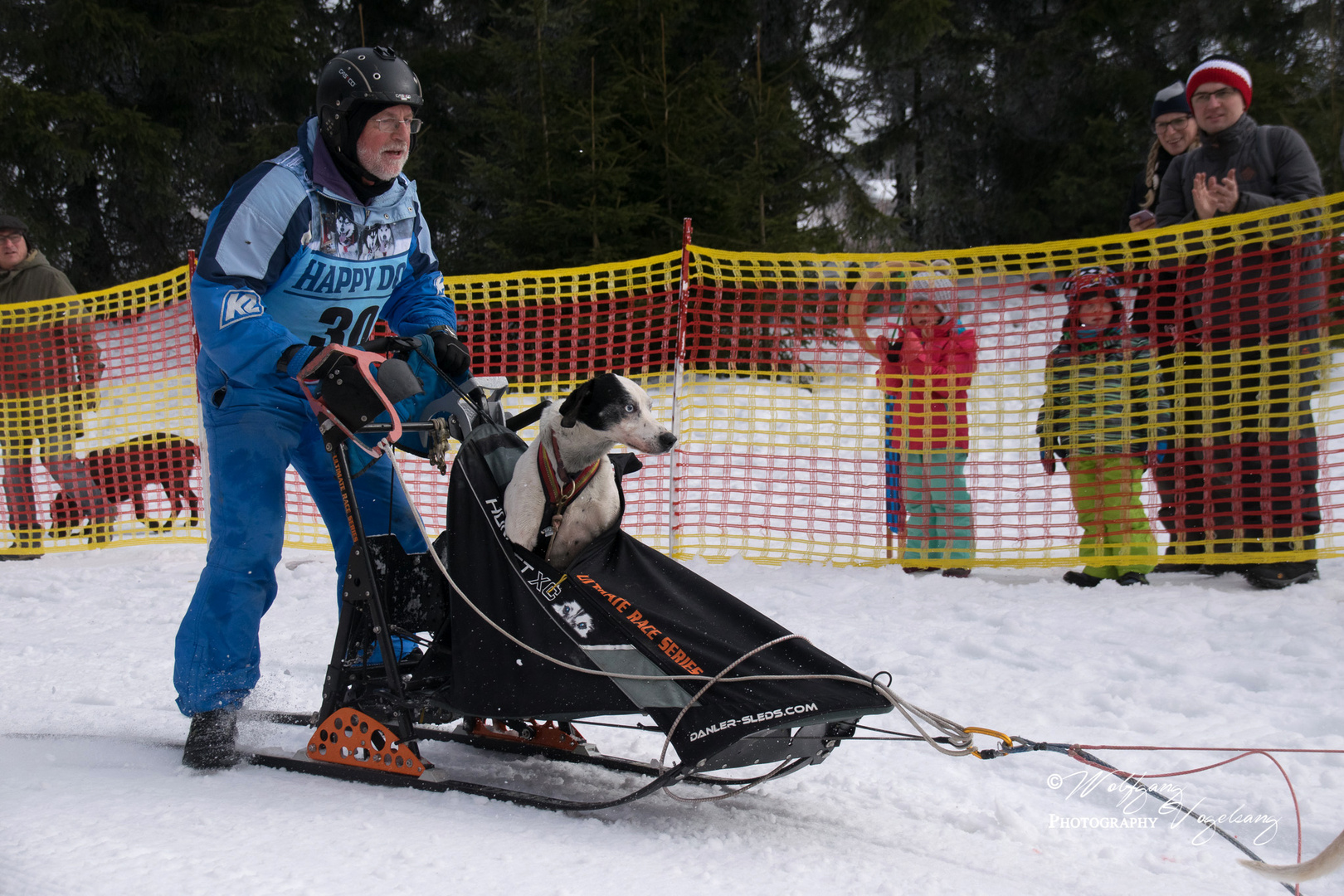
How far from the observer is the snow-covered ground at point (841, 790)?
202 cm

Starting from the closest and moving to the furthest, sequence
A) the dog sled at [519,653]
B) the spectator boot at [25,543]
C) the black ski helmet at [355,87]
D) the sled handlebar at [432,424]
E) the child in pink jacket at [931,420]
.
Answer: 1. the dog sled at [519,653]
2. the sled handlebar at [432,424]
3. the black ski helmet at [355,87]
4. the child in pink jacket at [931,420]
5. the spectator boot at [25,543]

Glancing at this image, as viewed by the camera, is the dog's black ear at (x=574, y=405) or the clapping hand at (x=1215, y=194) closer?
the dog's black ear at (x=574, y=405)

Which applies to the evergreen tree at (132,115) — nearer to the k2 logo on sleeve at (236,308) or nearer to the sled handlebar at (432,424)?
the k2 logo on sleeve at (236,308)

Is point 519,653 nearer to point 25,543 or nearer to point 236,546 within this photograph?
point 236,546

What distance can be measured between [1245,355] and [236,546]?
449cm

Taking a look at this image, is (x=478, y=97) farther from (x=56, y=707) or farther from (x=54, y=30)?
(x=56, y=707)

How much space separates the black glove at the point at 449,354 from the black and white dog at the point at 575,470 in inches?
10.8

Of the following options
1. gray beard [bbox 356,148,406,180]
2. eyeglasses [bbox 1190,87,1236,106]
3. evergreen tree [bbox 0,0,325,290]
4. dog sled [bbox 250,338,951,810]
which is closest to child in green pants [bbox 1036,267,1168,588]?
eyeglasses [bbox 1190,87,1236,106]

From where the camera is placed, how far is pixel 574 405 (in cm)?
279

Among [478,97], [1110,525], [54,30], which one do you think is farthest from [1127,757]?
[54,30]

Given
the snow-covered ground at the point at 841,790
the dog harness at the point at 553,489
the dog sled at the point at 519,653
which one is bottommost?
the snow-covered ground at the point at 841,790

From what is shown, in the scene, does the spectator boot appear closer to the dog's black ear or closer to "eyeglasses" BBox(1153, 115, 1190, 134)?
the dog's black ear

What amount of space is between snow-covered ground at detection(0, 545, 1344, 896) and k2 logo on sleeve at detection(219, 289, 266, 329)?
1.21 meters

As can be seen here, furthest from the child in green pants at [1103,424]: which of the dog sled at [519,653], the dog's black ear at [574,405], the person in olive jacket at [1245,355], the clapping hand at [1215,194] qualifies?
the dog's black ear at [574,405]
